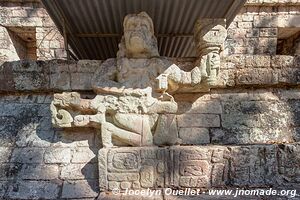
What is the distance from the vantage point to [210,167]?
2.91 m

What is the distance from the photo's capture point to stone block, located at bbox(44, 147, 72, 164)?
304 cm

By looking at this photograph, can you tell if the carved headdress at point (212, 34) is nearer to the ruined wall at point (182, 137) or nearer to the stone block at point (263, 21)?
the ruined wall at point (182, 137)

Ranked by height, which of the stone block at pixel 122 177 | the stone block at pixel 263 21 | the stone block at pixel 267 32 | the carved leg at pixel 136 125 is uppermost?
the stone block at pixel 263 21

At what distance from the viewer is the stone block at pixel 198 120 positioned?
10.4ft

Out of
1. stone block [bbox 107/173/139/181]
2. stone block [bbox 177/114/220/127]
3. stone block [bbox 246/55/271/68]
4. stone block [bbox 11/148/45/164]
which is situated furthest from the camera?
stone block [bbox 246/55/271/68]

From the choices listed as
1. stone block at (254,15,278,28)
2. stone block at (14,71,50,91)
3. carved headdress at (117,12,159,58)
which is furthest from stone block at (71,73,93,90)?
stone block at (254,15,278,28)

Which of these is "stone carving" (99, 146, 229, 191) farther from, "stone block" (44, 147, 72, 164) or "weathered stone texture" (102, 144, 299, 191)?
"stone block" (44, 147, 72, 164)

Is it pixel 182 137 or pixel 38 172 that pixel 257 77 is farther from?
pixel 38 172

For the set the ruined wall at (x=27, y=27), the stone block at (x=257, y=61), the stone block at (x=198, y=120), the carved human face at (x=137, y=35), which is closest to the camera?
the carved human face at (x=137, y=35)

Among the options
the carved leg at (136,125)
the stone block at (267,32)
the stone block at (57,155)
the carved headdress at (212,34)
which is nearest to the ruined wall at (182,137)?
the stone block at (57,155)

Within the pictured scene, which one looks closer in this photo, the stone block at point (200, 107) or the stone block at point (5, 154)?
the stone block at point (5, 154)

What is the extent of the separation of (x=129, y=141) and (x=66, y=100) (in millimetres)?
700

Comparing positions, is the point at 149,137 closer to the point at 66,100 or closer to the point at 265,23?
the point at 66,100

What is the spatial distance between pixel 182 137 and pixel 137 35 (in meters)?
1.08
